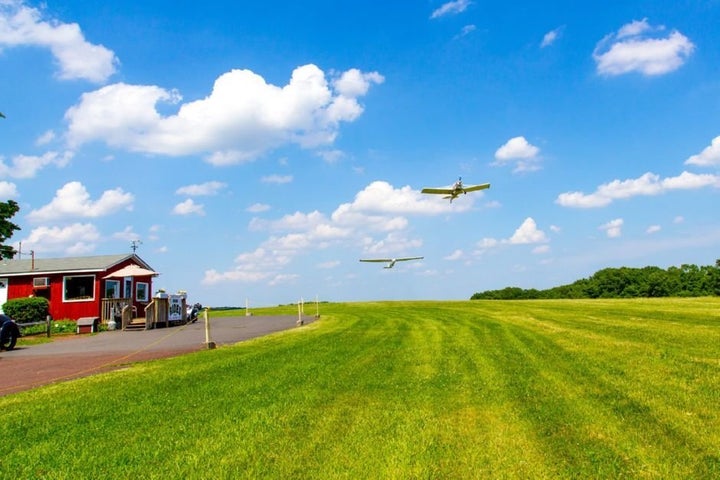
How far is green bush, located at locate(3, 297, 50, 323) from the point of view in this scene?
32.2 metres

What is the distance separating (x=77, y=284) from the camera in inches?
1393

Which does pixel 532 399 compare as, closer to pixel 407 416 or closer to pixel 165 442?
pixel 407 416

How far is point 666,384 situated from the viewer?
9.08m

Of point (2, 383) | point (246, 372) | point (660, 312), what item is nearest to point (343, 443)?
point (246, 372)

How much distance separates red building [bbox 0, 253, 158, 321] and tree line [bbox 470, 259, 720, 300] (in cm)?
4687

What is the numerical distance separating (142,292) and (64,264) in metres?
5.53

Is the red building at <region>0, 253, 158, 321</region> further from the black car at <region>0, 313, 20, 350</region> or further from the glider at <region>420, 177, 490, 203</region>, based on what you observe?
the glider at <region>420, 177, 490, 203</region>

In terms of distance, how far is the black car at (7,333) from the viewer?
19248 mm

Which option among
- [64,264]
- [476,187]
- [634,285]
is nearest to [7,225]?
[64,264]

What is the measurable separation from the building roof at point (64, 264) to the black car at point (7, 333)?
14.8m

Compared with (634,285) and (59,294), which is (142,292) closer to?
(59,294)

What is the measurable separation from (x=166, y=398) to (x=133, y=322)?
23820 mm

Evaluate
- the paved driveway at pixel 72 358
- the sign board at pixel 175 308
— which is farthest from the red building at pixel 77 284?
the paved driveway at pixel 72 358

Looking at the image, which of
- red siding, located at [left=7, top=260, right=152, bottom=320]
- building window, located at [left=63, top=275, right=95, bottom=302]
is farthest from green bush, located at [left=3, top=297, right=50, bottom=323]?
building window, located at [left=63, top=275, right=95, bottom=302]
